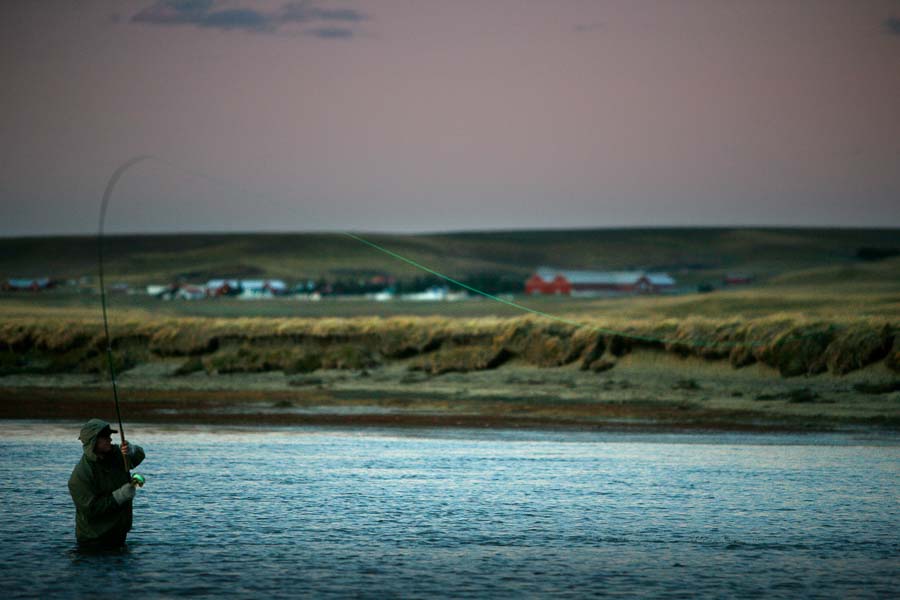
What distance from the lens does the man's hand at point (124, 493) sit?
12.5m

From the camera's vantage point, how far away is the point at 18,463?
19609 mm

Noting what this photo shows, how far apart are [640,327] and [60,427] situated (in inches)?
661

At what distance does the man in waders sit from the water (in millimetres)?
238

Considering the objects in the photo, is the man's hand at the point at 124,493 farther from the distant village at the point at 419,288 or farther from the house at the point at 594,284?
the house at the point at 594,284

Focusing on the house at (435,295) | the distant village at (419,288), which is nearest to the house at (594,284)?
the distant village at (419,288)

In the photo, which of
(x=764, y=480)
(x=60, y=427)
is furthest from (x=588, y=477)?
(x=60, y=427)

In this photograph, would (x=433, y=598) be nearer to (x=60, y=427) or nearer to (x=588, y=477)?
(x=588, y=477)

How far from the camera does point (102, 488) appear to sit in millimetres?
12594

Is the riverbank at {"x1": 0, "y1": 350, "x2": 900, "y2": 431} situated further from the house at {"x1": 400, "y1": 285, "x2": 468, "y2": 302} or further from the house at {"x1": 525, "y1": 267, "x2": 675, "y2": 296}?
the house at {"x1": 525, "y1": 267, "x2": 675, "y2": 296}

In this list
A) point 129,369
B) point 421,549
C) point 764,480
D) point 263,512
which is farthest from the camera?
point 129,369

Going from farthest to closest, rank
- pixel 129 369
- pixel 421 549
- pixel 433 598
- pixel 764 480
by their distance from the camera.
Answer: pixel 129 369 → pixel 764 480 → pixel 421 549 → pixel 433 598

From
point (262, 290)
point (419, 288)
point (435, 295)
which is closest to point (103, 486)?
point (435, 295)

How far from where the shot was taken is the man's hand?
41.0 feet

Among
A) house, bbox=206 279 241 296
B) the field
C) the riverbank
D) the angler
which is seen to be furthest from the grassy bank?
house, bbox=206 279 241 296
